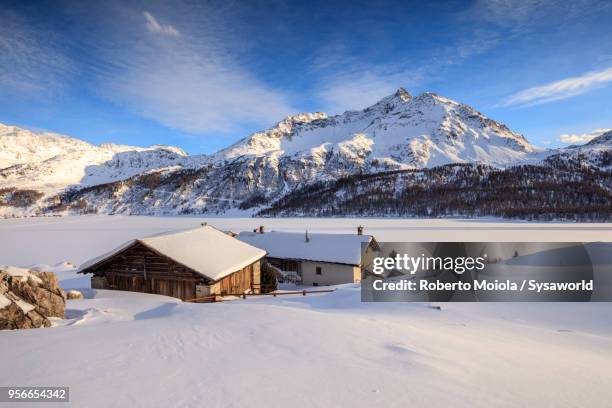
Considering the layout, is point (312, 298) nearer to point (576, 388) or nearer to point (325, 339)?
point (325, 339)

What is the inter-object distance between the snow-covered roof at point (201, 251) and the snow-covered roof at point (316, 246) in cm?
1078

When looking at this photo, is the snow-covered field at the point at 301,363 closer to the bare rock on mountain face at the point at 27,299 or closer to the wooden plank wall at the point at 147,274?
the bare rock on mountain face at the point at 27,299

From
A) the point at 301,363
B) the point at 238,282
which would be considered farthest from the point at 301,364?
the point at 238,282

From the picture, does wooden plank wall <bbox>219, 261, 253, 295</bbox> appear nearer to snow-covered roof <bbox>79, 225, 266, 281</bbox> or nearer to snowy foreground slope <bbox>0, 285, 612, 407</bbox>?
snow-covered roof <bbox>79, 225, 266, 281</bbox>

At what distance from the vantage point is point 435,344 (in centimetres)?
735

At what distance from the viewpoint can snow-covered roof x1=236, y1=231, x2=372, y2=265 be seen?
33219 mm

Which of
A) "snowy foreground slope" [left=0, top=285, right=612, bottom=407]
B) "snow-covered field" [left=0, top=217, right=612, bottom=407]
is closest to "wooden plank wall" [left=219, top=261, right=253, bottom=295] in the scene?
"snow-covered field" [left=0, top=217, right=612, bottom=407]

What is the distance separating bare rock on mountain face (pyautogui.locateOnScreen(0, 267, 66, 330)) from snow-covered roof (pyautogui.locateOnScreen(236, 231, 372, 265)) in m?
24.5

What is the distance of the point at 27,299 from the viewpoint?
33.1ft

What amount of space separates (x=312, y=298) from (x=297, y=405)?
46.6 ft

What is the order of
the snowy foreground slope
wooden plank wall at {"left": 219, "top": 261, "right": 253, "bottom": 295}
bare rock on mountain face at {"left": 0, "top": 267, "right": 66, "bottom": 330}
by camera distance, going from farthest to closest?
1. wooden plank wall at {"left": 219, "top": 261, "right": 253, "bottom": 295}
2. bare rock on mountain face at {"left": 0, "top": 267, "right": 66, "bottom": 330}
3. the snowy foreground slope

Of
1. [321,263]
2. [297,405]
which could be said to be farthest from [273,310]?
[321,263]

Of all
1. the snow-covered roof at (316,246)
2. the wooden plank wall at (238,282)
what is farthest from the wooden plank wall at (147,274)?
the snow-covered roof at (316,246)

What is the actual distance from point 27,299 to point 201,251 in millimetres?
10579
